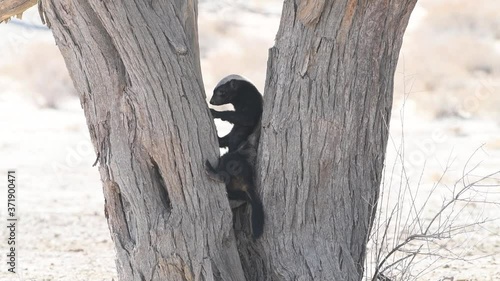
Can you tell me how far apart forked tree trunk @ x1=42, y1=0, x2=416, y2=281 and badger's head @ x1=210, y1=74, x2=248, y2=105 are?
3.34ft

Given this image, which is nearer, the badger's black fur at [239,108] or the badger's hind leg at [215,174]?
the badger's hind leg at [215,174]

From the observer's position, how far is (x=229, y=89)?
20.2 ft

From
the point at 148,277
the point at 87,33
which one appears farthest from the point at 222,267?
the point at 87,33

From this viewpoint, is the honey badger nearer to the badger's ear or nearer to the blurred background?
the badger's ear

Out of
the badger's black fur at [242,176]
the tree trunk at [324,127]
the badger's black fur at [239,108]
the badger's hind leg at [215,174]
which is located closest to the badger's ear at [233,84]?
the badger's black fur at [239,108]

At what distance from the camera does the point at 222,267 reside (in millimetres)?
4875

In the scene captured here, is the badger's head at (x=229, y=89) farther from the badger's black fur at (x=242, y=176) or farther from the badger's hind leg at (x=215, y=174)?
the badger's hind leg at (x=215, y=174)

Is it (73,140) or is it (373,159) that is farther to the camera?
(73,140)

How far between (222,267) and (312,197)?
0.64 m

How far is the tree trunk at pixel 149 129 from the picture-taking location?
4715 millimetres

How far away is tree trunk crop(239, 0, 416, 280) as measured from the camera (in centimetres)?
486

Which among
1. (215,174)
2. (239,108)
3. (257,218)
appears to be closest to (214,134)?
(215,174)

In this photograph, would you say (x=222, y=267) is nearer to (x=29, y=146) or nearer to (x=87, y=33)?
(x=87, y=33)

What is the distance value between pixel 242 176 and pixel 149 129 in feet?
2.22
